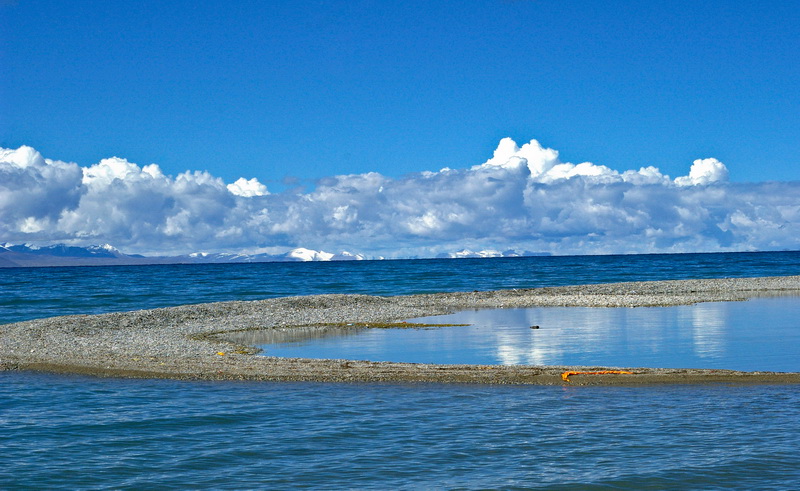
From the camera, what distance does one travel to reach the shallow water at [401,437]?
42.5 ft

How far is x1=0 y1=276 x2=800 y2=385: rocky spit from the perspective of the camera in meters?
21.6

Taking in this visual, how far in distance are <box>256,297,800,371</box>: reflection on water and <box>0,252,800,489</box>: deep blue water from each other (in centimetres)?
487

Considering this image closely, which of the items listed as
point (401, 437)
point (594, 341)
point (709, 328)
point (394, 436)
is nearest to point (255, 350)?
point (594, 341)

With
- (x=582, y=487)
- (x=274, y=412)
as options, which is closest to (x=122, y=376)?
(x=274, y=412)

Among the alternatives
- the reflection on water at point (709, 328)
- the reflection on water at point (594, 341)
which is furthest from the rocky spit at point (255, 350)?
the reflection on water at point (709, 328)

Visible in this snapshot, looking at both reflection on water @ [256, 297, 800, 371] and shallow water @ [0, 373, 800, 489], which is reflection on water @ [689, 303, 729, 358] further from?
shallow water @ [0, 373, 800, 489]

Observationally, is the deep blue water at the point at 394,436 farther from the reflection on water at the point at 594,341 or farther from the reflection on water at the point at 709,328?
the reflection on water at the point at 709,328

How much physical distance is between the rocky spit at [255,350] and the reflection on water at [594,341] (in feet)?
6.72

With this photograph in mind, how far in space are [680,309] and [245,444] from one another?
3611cm

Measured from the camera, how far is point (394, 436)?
15641mm

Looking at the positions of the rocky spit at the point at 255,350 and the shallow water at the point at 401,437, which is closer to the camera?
the shallow water at the point at 401,437

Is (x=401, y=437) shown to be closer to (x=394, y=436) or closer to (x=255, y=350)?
(x=394, y=436)

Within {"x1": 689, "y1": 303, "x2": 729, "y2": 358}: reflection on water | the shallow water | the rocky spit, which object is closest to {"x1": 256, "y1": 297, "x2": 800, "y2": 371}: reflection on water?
{"x1": 689, "y1": 303, "x2": 729, "y2": 358}: reflection on water

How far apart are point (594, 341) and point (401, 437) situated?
52.1ft
